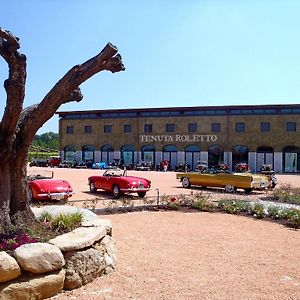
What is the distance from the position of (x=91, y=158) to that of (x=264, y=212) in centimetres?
4614

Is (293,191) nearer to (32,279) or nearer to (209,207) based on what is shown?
(209,207)

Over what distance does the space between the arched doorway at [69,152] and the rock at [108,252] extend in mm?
52683

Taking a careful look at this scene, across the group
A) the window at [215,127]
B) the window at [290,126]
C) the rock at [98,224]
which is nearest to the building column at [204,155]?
the window at [215,127]

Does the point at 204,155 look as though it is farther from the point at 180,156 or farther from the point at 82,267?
the point at 82,267

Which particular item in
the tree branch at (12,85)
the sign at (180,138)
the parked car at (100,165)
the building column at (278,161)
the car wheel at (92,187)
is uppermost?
the sign at (180,138)

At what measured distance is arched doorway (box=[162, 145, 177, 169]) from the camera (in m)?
53.3

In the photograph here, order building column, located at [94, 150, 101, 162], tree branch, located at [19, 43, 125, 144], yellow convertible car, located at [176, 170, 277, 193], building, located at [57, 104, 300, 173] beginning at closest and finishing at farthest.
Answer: tree branch, located at [19, 43, 125, 144] < yellow convertible car, located at [176, 170, 277, 193] < building, located at [57, 104, 300, 173] < building column, located at [94, 150, 101, 162]

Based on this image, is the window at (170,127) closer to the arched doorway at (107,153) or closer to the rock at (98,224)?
the arched doorway at (107,153)

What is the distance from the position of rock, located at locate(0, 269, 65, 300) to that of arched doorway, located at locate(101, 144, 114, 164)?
5039cm

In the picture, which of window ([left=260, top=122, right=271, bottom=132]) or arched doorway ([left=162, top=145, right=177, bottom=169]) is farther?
arched doorway ([left=162, top=145, right=177, bottom=169])

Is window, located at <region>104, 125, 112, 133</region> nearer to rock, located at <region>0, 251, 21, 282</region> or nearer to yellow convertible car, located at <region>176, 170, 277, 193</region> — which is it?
yellow convertible car, located at <region>176, 170, 277, 193</region>

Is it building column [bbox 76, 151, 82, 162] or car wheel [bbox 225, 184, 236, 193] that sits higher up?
building column [bbox 76, 151, 82, 162]

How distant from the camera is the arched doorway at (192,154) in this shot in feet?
171

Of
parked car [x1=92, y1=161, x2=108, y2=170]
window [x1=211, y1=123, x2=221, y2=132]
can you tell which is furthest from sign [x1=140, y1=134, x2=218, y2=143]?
parked car [x1=92, y1=161, x2=108, y2=170]
